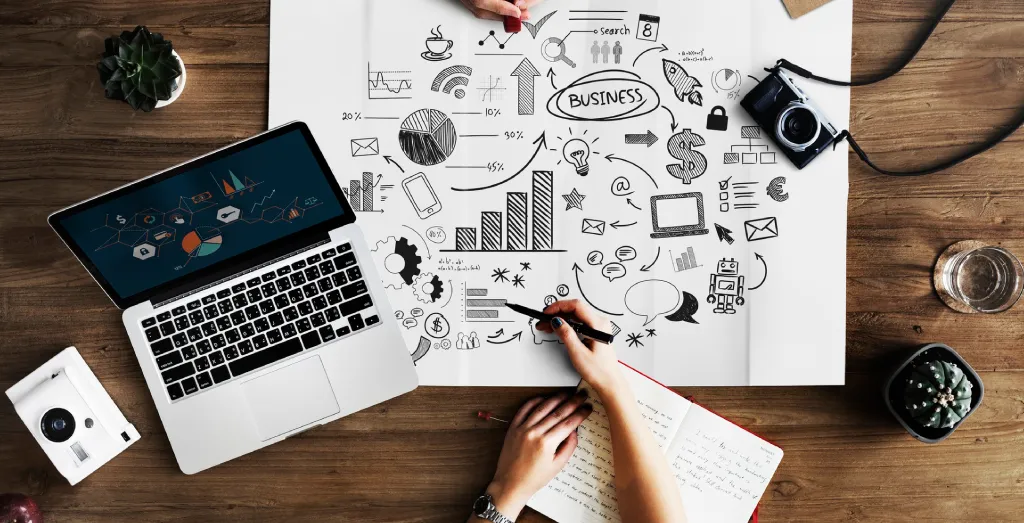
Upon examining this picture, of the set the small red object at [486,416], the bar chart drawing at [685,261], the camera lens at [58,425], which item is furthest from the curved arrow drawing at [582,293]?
the camera lens at [58,425]

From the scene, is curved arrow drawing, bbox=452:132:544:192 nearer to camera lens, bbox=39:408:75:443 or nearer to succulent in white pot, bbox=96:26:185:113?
succulent in white pot, bbox=96:26:185:113

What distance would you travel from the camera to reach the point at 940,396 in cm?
88

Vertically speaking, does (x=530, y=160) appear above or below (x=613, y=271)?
above

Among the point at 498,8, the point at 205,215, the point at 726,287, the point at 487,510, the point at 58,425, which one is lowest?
the point at 487,510

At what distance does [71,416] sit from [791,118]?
1.19 metres

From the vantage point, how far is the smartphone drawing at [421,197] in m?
0.97

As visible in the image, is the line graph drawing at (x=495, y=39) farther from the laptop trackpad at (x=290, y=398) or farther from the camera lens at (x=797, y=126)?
the laptop trackpad at (x=290, y=398)

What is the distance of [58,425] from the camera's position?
0.92 meters

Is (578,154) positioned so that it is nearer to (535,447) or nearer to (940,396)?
(535,447)

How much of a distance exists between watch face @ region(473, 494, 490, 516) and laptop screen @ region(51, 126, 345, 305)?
1.59 ft

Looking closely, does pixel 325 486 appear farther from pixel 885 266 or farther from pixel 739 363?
pixel 885 266

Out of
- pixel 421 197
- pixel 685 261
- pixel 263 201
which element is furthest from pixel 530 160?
→ pixel 263 201

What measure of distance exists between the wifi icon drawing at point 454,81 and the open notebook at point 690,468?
0.51 metres

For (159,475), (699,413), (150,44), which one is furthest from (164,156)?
(699,413)
